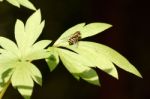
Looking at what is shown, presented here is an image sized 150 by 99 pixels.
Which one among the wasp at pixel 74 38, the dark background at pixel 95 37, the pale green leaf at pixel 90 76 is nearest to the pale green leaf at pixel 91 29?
the wasp at pixel 74 38

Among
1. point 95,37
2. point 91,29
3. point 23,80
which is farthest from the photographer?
point 95,37

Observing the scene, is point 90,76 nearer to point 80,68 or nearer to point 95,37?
point 80,68

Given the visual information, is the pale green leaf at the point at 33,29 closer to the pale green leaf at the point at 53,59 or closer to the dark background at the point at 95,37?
the pale green leaf at the point at 53,59

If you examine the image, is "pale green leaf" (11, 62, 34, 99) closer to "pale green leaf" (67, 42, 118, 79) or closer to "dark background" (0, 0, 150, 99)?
"pale green leaf" (67, 42, 118, 79)

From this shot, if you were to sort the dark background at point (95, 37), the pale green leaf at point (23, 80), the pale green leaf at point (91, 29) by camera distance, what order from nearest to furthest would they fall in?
the pale green leaf at point (23, 80) < the pale green leaf at point (91, 29) < the dark background at point (95, 37)

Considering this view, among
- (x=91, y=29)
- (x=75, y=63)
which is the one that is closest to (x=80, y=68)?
(x=75, y=63)

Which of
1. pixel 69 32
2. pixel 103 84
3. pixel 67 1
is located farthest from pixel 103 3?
pixel 69 32
